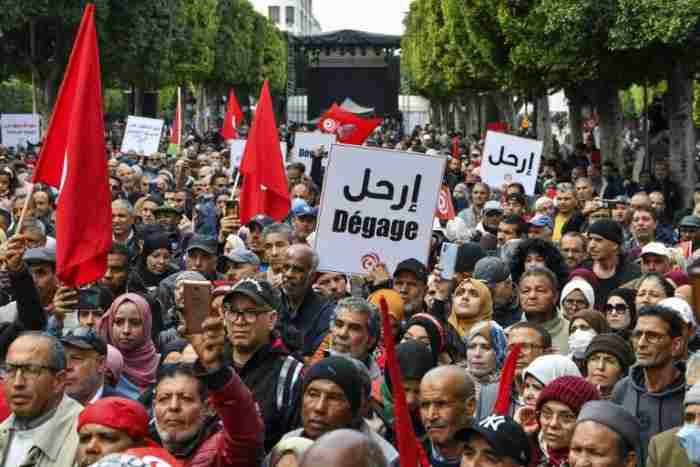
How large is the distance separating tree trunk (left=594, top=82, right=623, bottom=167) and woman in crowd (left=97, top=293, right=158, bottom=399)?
66.7ft

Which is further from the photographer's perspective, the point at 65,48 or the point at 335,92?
the point at 335,92

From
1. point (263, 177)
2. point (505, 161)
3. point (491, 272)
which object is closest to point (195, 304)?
point (491, 272)

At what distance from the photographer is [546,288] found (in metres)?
8.80

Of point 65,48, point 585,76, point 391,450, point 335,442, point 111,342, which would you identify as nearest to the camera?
point 335,442

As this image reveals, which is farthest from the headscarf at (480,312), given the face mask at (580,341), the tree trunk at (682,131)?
the tree trunk at (682,131)

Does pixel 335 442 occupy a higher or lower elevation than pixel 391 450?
higher

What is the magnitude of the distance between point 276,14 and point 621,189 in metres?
128

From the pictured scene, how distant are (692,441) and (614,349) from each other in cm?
162

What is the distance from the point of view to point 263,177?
41.3ft

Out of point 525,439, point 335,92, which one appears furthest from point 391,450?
point 335,92

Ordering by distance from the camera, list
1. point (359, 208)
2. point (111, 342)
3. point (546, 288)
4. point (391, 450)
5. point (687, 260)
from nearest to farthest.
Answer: point (391, 450) → point (111, 342) → point (546, 288) → point (359, 208) → point (687, 260)

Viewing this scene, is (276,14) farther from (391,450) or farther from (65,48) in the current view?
(391,450)

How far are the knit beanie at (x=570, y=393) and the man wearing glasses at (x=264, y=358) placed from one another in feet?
3.50

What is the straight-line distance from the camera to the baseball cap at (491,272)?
9383 mm
